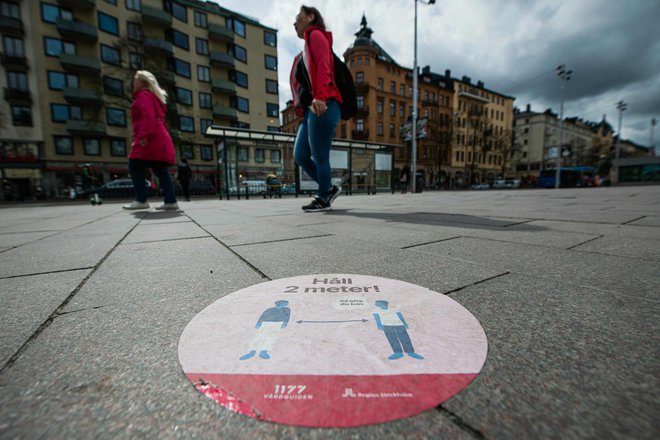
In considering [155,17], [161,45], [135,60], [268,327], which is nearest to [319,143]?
[268,327]

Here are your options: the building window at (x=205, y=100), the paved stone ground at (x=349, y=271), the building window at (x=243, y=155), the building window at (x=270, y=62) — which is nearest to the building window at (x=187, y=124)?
the building window at (x=205, y=100)

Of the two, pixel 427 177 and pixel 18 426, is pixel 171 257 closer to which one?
pixel 18 426

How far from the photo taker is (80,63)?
2373 cm

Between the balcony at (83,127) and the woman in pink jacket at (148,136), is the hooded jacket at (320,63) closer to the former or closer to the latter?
the woman in pink jacket at (148,136)

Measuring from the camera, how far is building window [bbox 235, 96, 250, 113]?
32.2 metres

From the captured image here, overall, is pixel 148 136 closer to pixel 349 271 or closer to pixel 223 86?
pixel 349 271

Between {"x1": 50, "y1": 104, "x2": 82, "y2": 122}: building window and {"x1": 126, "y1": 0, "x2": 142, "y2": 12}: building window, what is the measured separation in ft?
32.8

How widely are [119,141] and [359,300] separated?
3198 cm

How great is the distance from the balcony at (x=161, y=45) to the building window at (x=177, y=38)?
1.40 m

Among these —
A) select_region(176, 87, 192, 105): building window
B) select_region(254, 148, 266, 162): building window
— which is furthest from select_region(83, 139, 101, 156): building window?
select_region(254, 148, 266, 162): building window

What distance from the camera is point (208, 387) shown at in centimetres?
48

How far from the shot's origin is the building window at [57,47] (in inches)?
939

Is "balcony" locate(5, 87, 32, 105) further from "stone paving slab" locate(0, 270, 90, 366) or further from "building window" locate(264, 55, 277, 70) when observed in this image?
"stone paving slab" locate(0, 270, 90, 366)

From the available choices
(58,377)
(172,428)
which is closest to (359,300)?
(172,428)
